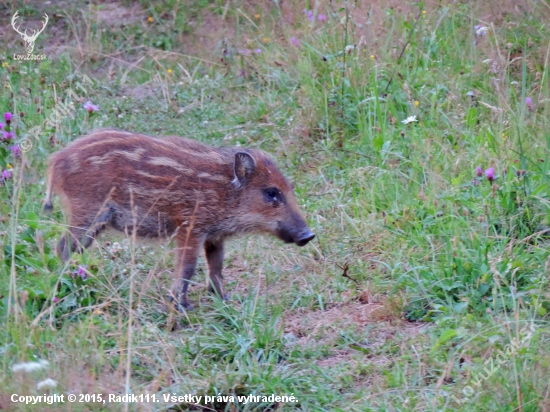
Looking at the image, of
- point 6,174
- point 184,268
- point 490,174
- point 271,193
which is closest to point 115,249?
point 184,268

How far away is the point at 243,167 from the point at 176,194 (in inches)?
19.7

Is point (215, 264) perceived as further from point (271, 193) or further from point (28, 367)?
point (28, 367)

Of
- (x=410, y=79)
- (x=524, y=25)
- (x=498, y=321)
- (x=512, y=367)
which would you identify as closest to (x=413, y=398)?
(x=512, y=367)

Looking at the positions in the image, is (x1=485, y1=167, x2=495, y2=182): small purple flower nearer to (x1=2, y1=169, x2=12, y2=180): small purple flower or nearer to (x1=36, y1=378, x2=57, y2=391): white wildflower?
(x1=36, y1=378, x2=57, y2=391): white wildflower

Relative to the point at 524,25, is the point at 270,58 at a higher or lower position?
lower

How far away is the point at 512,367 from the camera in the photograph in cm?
387

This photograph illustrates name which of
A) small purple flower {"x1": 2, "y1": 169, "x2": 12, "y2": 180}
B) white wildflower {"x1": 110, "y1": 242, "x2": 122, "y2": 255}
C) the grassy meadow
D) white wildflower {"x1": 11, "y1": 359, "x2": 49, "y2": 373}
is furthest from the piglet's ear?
white wildflower {"x1": 11, "y1": 359, "x2": 49, "y2": 373}

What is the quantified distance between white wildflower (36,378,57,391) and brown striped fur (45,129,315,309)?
5.33ft

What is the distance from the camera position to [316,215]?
630 cm

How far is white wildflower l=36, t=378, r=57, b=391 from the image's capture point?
362cm

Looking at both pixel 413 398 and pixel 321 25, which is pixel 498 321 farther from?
pixel 321 25

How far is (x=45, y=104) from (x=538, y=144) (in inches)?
167

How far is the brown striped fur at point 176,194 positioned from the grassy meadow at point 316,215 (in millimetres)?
187

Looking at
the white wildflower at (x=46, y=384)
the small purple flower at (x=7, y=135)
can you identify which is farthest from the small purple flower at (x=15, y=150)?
the white wildflower at (x=46, y=384)
